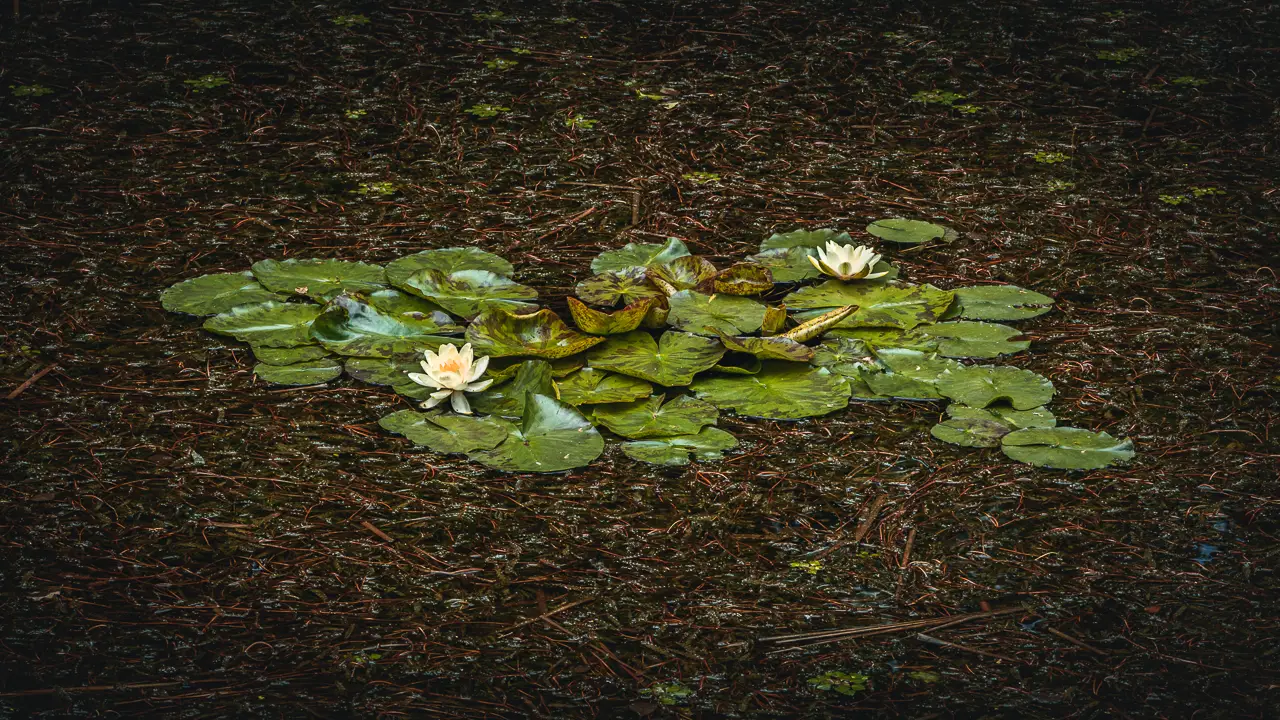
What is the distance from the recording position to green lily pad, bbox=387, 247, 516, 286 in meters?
3.11

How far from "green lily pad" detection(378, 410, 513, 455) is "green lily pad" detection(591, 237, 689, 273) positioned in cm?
69

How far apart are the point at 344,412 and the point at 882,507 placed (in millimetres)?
1200

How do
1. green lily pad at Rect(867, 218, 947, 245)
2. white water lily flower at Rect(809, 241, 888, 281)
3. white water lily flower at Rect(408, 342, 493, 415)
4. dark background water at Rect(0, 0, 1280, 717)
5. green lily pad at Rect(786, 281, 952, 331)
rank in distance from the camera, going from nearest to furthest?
dark background water at Rect(0, 0, 1280, 717), white water lily flower at Rect(408, 342, 493, 415), green lily pad at Rect(786, 281, 952, 331), white water lily flower at Rect(809, 241, 888, 281), green lily pad at Rect(867, 218, 947, 245)

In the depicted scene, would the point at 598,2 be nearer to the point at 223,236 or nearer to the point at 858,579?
the point at 223,236

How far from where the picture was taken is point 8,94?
4.27 meters

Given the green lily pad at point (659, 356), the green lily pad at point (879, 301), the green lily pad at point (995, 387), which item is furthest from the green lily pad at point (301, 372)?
the green lily pad at point (995, 387)

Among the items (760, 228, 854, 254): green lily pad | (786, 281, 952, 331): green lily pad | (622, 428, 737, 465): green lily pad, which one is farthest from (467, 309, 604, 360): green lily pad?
(760, 228, 854, 254): green lily pad

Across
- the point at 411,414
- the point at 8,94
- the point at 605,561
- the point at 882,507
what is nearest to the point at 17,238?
the point at 8,94

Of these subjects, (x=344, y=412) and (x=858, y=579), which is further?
(x=344, y=412)

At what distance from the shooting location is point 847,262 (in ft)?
10.1

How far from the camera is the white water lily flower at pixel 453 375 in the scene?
2.59 metres

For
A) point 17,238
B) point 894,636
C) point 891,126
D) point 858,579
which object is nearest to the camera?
point 894,636

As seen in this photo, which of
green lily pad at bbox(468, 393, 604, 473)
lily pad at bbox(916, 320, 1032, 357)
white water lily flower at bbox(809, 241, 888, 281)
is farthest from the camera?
white water lily flower at bbox(809, 241, 888, 281)

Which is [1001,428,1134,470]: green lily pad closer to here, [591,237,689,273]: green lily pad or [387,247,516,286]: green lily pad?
[591,237,689,273]: green lily pad
